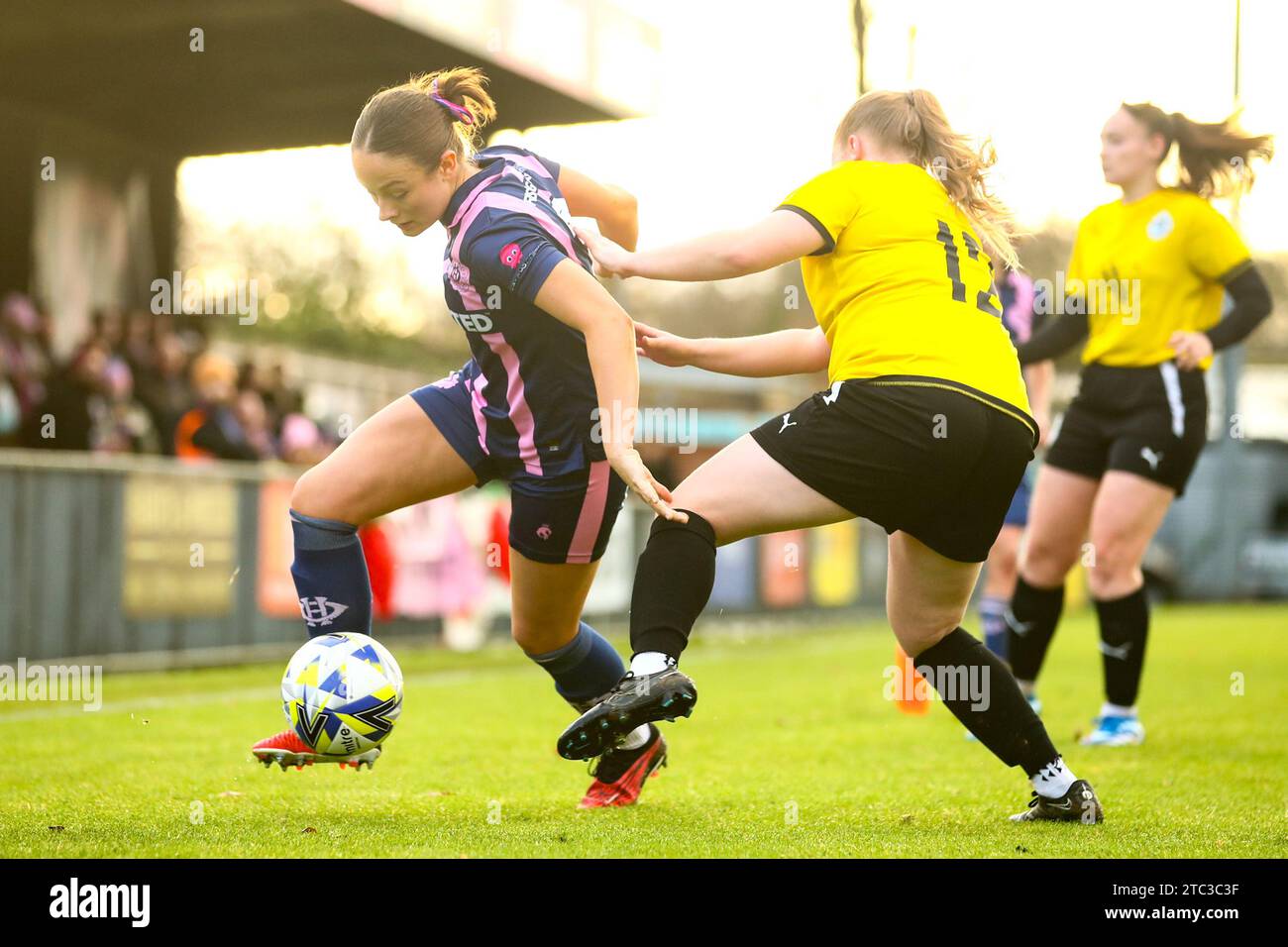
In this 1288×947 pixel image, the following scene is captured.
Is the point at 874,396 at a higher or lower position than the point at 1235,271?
lower

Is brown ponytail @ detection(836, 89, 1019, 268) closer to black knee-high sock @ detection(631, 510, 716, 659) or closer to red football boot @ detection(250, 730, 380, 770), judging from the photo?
black knee-high sock @ detection(631, 510, 716, 659)

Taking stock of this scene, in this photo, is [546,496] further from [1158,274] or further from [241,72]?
[241,72]

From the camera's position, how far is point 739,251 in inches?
154

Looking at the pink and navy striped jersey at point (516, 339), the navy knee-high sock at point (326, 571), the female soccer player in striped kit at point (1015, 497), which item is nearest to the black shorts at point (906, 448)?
the pink and navy striped jersey at point (516, 339)

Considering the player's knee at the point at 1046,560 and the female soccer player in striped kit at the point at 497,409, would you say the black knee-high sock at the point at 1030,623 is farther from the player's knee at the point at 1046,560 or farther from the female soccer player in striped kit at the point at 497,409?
the female soccer player in striped kit at the point at 497,409

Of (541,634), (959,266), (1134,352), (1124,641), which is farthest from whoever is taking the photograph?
(1124,641)

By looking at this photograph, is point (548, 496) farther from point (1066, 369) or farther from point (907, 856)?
point (1066, 369)

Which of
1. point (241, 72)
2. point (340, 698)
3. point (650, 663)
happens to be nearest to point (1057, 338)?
point (650, 663)

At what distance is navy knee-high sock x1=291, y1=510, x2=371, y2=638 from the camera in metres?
4.82

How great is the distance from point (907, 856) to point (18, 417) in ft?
31.5

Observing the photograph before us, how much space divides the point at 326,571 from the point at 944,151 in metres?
2.24

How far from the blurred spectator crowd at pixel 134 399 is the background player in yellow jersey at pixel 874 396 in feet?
28.2

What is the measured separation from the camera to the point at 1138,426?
665 cm

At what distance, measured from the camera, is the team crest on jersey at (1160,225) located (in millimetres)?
6758
